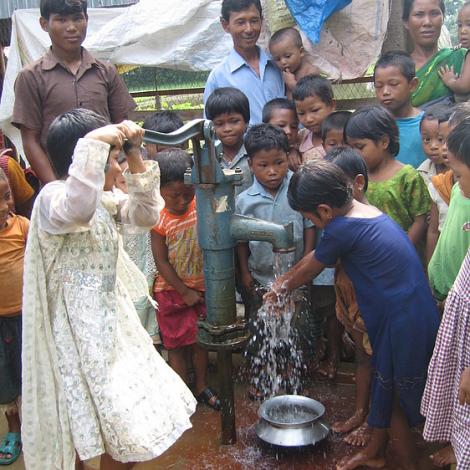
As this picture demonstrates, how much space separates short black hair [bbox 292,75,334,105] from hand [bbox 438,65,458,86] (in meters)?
0.66

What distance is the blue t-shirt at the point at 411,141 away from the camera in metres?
3.04

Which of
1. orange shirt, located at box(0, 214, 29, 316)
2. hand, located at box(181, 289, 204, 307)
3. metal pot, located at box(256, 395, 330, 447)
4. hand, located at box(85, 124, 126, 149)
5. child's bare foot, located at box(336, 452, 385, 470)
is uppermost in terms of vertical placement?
hand, located at box(85, 124, 126, 149)

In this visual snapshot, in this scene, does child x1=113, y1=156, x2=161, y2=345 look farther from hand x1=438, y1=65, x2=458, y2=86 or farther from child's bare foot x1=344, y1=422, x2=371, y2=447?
hand x1=438, y1=65, x2=458, y2=86

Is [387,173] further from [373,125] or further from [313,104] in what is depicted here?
[313,104]

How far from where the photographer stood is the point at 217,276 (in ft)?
7.59

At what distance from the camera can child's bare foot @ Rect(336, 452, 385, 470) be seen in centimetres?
235

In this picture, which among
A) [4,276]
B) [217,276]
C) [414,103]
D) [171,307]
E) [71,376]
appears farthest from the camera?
[414,103]

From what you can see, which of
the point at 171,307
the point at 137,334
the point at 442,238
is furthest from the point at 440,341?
the point at 171,307

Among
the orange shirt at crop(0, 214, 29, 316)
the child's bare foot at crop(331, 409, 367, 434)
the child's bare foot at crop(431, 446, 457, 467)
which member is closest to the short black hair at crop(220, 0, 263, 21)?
the orange shirt at crop(0, 214, 29, 316)

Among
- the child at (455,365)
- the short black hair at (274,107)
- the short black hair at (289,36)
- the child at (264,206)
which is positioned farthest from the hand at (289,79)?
the child at (455,365)

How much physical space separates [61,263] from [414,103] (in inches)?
94.6

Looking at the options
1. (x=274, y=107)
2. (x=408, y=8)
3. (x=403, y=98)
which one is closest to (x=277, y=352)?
(x=274, y=107)

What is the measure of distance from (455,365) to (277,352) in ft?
4.28

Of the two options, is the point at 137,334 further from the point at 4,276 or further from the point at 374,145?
the point at 374,145
